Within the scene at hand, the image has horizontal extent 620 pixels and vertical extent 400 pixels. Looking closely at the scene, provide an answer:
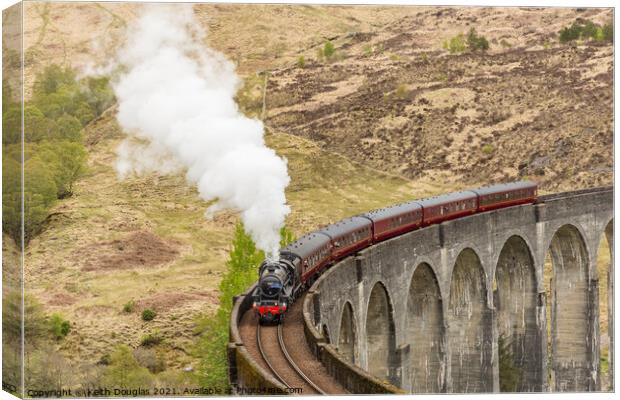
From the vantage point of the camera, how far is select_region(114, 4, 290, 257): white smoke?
133 ft

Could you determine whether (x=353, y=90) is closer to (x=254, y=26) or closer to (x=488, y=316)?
(x=254, y=26)

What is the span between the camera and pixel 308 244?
38.7 metres

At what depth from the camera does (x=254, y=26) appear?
7075 cm

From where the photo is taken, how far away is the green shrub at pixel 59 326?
174 feet

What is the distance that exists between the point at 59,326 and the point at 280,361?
29.0 meters

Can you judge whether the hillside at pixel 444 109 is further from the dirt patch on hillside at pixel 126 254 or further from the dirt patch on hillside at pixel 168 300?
the dirt patch on hillside at pixel 168 300

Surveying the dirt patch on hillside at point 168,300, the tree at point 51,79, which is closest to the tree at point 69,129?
the tree at point 51,79

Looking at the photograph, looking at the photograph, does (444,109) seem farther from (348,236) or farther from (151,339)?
(348,236)

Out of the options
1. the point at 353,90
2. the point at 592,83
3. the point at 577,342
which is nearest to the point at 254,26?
Answer: the point at 353,90

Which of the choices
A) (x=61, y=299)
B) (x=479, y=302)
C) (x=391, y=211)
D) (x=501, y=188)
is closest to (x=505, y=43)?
(x=501, y=188)

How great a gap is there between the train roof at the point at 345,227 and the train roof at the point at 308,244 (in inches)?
29.4

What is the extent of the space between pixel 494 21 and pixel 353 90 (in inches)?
1085

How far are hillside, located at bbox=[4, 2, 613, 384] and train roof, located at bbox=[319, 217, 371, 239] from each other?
14062 mm

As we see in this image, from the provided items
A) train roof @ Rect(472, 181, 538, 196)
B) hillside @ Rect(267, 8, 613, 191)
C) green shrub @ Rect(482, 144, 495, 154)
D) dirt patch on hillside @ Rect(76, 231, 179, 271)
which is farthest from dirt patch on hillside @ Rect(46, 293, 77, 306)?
green shrub @ Rect(482, 144, 495, 154)
